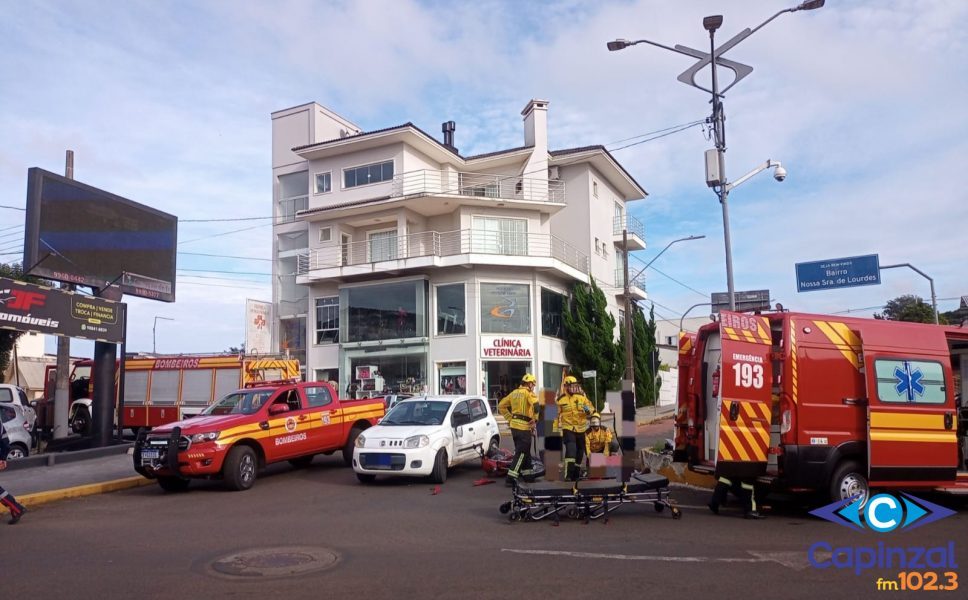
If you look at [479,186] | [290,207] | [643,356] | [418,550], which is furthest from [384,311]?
[418,550]

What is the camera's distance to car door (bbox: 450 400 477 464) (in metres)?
13.4

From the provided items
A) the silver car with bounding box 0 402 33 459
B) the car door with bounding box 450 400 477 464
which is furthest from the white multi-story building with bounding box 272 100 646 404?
the car door with bounding box 450 400 477 464

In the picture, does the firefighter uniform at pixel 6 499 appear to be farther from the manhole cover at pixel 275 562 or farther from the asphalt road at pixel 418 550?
the manhole cover at pixel 275 562

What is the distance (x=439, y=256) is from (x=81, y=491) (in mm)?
21686

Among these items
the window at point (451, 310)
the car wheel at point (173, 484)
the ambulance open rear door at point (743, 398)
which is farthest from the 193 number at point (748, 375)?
the window at point (451, 310)

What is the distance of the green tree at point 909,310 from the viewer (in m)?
39.6

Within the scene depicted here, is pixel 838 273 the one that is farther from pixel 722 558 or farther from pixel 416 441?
pixel 722 558

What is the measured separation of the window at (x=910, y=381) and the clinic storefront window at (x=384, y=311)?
24.9 m

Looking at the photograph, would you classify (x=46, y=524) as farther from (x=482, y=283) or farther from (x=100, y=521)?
(x=482, y=283)

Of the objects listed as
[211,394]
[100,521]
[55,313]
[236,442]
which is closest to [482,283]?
[211,394]

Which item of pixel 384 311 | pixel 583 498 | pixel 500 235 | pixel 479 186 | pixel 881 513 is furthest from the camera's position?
pixel 479 186

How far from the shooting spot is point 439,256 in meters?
33.0

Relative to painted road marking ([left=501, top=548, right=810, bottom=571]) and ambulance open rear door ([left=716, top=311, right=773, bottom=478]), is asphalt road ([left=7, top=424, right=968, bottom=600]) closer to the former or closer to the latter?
painted road marking ([left=501, top=548, right=810, bottom=571])

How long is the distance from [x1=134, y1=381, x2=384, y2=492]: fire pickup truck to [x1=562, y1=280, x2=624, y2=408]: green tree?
828 inches
